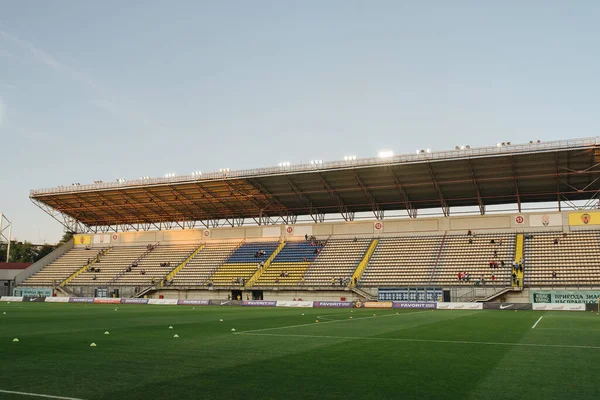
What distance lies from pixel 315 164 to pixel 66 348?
42730mm

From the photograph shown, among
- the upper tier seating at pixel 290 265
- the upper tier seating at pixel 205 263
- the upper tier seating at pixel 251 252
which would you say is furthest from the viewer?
the upper tier seating at pixel 251 252

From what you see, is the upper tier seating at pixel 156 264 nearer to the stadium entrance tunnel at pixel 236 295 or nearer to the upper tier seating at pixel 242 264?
the upper tier seating at pixel 242 264

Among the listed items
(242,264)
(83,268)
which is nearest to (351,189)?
(242,264)

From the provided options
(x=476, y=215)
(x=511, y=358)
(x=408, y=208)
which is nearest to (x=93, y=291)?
(x=408, y=208)

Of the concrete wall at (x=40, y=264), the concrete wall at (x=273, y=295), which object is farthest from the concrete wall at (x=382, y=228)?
the concrete wall at (x=273, y=295)

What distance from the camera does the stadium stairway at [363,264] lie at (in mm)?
53509

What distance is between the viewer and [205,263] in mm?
64812

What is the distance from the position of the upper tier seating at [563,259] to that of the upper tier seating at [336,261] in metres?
17.0

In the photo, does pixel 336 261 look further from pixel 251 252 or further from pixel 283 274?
pixel 251 252

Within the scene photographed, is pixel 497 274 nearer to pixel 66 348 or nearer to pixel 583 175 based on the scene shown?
pixel 583 175

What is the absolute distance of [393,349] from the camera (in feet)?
49.0

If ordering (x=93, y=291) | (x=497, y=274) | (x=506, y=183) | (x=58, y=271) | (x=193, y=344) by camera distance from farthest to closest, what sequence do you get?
(x=58, y=271)
(x=93, y=291)
(x=506, y=183)
(x=497, y=274)
(x=193, y=344)

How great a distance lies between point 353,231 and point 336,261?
6.63 meters

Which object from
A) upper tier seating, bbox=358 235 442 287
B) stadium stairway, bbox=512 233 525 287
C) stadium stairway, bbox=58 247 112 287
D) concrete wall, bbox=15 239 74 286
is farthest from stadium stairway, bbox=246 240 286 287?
concrete wall, bbox=15 239 74 286
